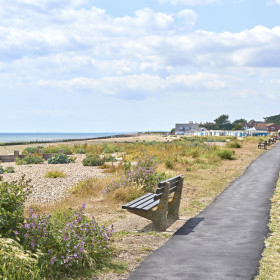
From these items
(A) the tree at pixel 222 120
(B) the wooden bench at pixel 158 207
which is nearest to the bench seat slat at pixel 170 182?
(B) the wooden bench at pixel 158 207

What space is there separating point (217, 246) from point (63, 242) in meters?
2.82

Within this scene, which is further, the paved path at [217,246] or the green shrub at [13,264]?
the paved path at [217,246]

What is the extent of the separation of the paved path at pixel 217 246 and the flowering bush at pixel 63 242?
2.57 feet

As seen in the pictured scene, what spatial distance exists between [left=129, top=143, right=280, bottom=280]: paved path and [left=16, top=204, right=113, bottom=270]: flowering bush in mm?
785

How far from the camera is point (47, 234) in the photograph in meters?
5.30

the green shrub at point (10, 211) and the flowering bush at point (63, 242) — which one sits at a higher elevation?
the green shrub at point (10, 211)

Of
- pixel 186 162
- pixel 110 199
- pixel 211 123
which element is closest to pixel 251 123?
pixel 211 123

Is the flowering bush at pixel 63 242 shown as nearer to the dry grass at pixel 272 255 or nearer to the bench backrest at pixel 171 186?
the bench backrest at pixel 171 186

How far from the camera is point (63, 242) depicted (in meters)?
5.23

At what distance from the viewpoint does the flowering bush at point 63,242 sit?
510 centimetres

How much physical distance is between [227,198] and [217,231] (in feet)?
13.1

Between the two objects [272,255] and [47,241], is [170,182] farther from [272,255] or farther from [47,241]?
[47,241]

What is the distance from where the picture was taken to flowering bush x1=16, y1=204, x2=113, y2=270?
5.10 meters

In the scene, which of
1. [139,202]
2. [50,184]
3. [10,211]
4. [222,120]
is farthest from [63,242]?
[222,120]
